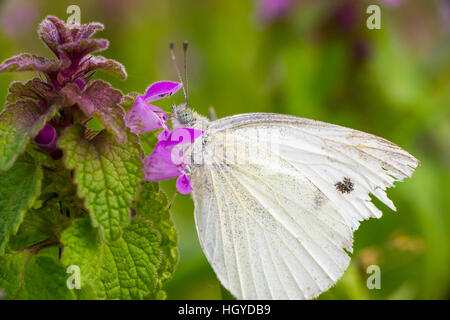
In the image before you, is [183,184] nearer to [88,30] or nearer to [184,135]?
[184,135]

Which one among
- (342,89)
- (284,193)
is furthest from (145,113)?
(342,89)

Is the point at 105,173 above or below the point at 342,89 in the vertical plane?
below

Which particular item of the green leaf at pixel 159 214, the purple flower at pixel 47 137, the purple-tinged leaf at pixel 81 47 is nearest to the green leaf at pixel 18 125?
the purple flower at pixel 47 137

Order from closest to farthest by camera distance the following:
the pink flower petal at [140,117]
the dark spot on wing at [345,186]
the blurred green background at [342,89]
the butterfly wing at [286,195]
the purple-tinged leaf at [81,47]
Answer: the purple-tinged leaf at [81,47] < the pink flower petal at [140,117] < the butterfly wing at [286,195] < the dark spot on wing at [345,186] < the blurred green background at [342,89]

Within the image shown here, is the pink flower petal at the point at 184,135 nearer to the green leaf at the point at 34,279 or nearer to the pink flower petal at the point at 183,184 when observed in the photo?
the pink flower petal at the point at 183,184

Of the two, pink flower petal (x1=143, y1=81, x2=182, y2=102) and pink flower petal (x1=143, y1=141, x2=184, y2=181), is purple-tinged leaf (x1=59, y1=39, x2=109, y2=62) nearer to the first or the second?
pink flower petal (x1=143, y1=81, x2=182, y2=102)

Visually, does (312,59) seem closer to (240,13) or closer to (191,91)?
(191,91)

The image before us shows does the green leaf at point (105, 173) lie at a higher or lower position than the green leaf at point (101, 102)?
lower

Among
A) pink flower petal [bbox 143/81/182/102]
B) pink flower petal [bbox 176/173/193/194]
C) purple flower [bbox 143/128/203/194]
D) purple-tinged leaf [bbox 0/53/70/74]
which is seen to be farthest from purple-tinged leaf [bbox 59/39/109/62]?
pink flower petal [bbox 176/173/193/194]
